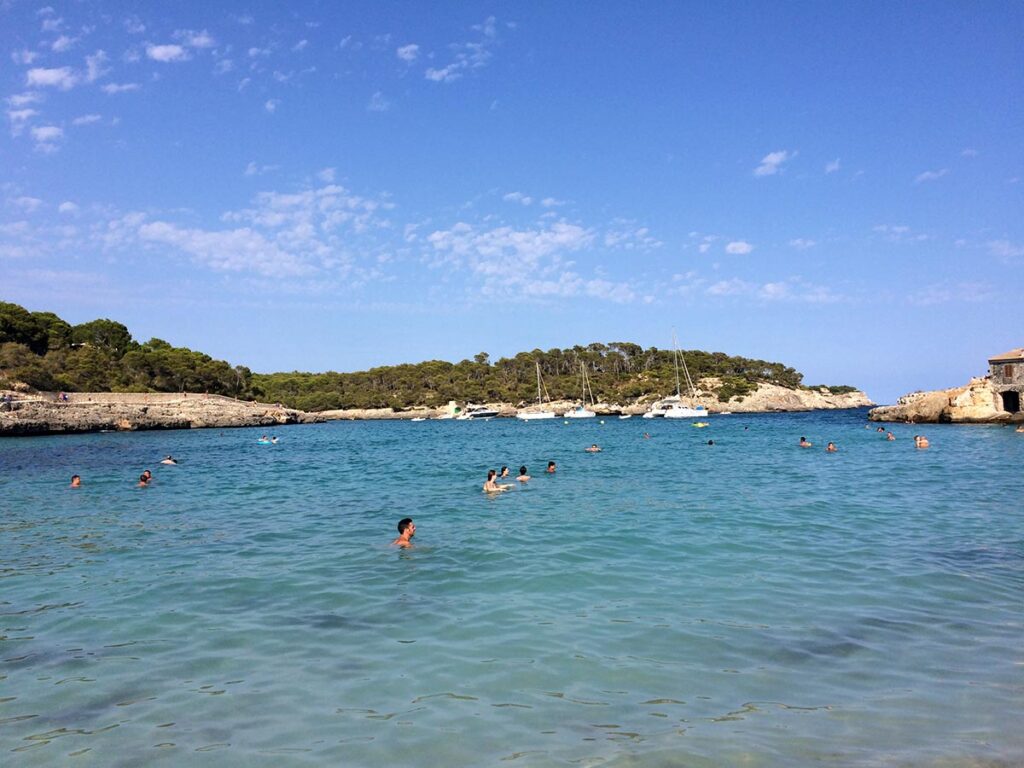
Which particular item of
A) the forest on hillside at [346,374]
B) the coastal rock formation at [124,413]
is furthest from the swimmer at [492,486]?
the forest on hillside at [346,374]

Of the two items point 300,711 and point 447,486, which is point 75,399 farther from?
point 300,711

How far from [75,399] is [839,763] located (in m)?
83.6

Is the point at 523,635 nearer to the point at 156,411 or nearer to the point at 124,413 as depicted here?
the point at 124,413

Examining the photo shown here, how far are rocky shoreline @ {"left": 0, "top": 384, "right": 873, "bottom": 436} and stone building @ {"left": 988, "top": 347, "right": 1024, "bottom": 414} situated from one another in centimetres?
6635

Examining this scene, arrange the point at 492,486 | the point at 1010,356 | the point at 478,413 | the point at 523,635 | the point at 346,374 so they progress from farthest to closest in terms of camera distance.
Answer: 1. the point at 346,374
2. the point at 478,413
3. the point at 1010,356
4. the point at 492,486
5. the point at 523,635

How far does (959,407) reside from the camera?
57375mm

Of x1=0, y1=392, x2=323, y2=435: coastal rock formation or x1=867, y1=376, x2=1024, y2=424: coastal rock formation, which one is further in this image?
x1=0, y1=392, x2=323, y2=435: coastal rock formation

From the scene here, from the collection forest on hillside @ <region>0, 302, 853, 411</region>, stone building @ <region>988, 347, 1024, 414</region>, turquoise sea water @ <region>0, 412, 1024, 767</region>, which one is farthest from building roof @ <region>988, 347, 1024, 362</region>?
forest on hillside @ <region>0, 302, 853, 411</region>

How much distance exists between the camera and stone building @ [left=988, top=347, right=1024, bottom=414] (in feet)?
174

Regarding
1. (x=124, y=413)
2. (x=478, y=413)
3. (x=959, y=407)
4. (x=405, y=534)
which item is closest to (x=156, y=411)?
(x=124, y=413)

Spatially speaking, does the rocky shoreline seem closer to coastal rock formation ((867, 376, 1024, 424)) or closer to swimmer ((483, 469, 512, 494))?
coastal rock formation ((867, 376, 1024, 424))

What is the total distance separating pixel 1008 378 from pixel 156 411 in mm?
85916

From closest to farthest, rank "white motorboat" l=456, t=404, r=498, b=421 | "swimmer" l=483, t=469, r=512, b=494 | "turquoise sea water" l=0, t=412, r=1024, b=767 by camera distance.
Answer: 1. "turquoise sea water" l=0, t=412, r=1024, b=767
2. "swimmer" l=483, t=469, r=512, b=494
3. "white motorboat" l=456, t=404, r=498, b=421

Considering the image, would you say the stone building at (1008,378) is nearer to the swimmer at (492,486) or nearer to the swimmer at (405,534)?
the swimmer at (492,486)
